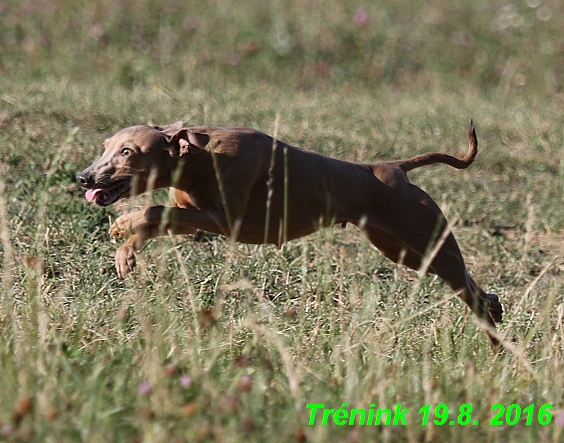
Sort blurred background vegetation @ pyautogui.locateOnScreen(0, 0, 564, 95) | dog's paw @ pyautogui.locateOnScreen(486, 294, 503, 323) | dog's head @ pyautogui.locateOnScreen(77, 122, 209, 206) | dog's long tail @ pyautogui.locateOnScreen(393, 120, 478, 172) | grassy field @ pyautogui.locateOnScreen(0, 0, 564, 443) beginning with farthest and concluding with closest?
blurred background vegetation @ pyautogui.locateOnScreen(0, 0, 564, 95) < dog's paw @ pyautogui.locateOnScreen(486, 294, 503, 323) < dog's long tail @ pyautogui.locateOnScreen(393, 120, 478, 172) < dog's head @ pyautogui.locateOnScreen(77, 122, 209, 206) < grassy field @ pyautogui.locateOnScreen(0, 0, 564, 443)

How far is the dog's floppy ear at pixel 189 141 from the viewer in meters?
4.19

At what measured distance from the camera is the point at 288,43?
11.2m

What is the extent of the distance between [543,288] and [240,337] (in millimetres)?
2287

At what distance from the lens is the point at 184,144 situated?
421 cm

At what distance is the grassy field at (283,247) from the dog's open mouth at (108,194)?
198 mm

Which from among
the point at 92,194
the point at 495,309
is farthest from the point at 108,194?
the point at 495,309

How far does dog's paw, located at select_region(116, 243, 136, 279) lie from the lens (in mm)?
4086

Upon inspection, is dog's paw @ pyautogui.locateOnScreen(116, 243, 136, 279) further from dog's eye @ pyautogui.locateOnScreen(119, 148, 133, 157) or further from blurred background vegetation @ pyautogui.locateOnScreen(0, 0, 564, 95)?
blurred background vegetation @ pyautogui.locateOnScreen(0, 0, 564, 95)

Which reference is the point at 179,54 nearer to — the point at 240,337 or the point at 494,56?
the point at 494,56

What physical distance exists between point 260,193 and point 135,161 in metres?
0.63

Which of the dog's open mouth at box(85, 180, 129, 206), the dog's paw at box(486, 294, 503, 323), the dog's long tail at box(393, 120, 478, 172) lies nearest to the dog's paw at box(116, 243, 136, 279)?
the dog's open mouth at box(85, 180, 129, 206)

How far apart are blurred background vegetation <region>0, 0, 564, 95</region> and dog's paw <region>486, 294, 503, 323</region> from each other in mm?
5375

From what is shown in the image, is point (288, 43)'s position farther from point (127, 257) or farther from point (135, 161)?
point (127, 257)

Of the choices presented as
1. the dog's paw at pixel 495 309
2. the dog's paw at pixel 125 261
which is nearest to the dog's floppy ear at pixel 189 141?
the dog's paw at pixel 125 261
